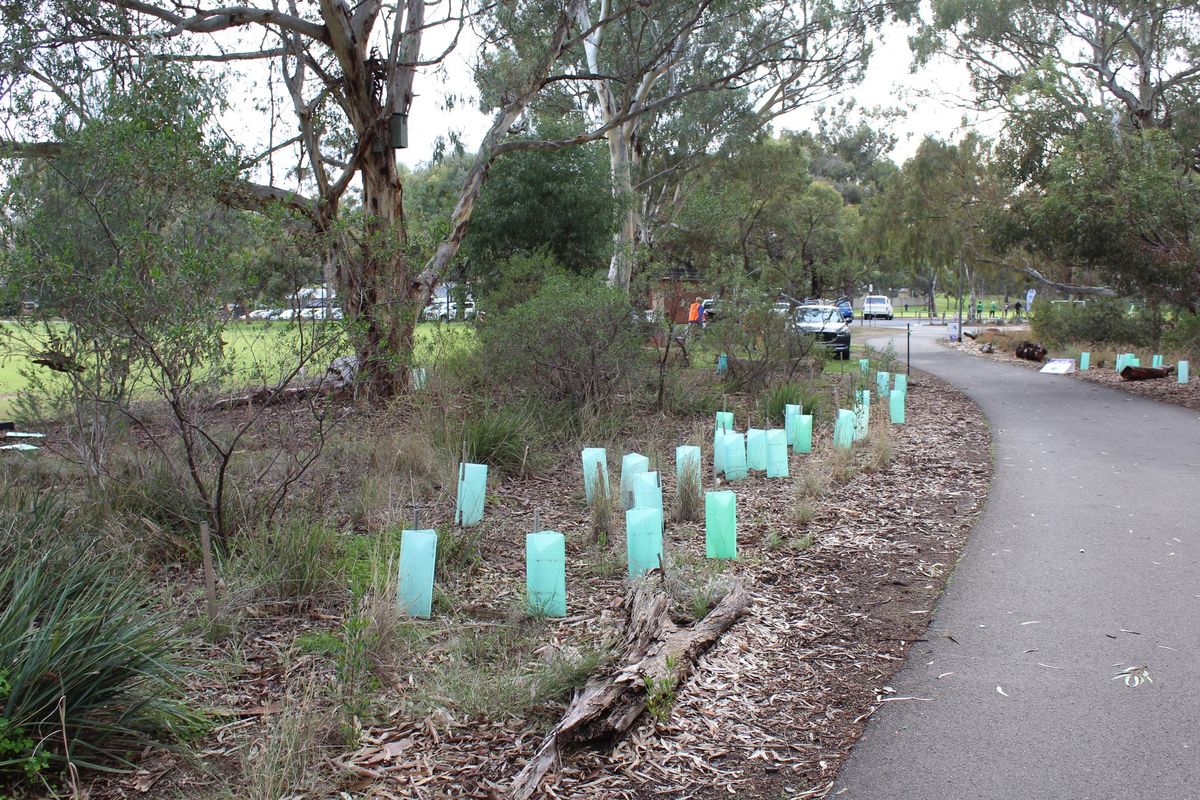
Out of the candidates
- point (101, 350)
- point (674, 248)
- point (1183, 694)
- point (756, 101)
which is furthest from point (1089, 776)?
point (674, 248)

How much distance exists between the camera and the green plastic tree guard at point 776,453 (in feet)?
33.1

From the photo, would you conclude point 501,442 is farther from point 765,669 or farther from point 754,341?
point 754,341

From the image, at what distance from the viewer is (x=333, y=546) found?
254 inches

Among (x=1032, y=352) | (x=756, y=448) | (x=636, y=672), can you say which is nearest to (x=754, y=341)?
(x=756, y=448)

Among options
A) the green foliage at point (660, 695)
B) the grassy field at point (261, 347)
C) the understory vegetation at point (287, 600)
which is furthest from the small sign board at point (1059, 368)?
the green foliage at point (660, 695)

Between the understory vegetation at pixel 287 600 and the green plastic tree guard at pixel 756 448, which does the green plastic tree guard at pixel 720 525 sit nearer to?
the understory vegetation at pixel 287 600

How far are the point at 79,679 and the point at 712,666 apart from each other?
9.48ft

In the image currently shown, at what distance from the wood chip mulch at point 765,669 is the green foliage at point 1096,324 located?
72.4 ft

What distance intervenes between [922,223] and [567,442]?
24.9 meters

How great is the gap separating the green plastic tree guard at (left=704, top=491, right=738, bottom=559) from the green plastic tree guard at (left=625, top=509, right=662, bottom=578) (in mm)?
535

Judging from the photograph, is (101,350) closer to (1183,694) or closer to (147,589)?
(147,589)

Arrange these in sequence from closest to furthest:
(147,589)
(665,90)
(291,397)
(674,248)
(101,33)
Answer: (147,589)
(291,397)
(101,33)
(665,90)
(674,248)

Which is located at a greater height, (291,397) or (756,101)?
(756,101)

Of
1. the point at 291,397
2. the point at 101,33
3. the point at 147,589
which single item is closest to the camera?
the point at 147,589
